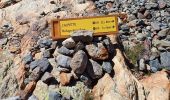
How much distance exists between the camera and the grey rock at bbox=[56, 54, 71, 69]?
1146 cm

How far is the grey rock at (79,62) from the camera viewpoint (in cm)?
1115

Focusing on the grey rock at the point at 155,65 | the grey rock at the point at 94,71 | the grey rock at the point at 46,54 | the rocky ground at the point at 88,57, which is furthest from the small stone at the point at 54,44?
the grey rock at the point at 155,65

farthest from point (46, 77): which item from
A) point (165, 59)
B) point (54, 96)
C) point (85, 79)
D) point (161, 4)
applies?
point (161, 4)

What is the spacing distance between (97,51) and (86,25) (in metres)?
1.11

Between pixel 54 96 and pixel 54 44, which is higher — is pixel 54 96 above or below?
below

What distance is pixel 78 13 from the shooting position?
45.5ft

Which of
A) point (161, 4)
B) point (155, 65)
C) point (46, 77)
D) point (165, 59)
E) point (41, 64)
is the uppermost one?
point (161, 4)

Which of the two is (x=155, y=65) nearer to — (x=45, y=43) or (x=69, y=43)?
(x=69, y=43)

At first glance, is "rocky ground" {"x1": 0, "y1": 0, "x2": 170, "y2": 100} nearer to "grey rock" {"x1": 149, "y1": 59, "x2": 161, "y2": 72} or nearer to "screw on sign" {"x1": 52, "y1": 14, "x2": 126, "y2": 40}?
Result: "grey rock" {"x1": 149, "y1": 59, "x2": 161, "y2": 72}

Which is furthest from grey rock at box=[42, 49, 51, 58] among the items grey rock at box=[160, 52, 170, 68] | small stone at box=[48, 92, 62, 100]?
grey rock at box=[160, 52, 170, 68]

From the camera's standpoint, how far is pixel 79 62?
1114 centimetres

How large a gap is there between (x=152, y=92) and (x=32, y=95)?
144 inches

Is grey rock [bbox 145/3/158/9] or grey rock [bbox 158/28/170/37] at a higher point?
grey rock [bbox 145/3/158/9]

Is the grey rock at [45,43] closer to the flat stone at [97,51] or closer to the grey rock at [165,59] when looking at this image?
the flat stone at [97,51]
